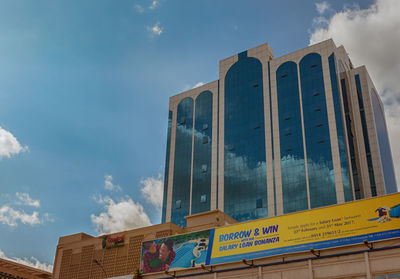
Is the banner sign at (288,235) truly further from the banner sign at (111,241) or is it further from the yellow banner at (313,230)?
the banner sign at (111,241)

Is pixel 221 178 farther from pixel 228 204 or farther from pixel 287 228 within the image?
pixel 287 228

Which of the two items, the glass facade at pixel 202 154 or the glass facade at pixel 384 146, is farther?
the glass facade at pixel 202 154

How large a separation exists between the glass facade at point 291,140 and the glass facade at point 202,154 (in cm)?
1708

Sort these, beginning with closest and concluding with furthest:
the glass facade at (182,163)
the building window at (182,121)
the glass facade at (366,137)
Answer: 1. the glass facade at (366,137)
2. the glass facade at (182,163)
3. the building window at (182,121)

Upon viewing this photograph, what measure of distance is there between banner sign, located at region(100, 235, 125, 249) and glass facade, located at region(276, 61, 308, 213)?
96.6 feet

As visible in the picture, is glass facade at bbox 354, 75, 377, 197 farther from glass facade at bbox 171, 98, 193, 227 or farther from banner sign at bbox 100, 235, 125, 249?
banner sign at bbox 100, 235, 125, 249

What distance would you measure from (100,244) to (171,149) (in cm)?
3834

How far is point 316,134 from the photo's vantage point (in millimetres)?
81438

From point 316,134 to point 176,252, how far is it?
4612cm

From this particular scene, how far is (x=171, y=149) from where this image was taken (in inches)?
4060

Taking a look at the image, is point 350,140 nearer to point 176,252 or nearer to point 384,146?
point 384,146

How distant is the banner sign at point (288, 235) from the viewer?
109 ft

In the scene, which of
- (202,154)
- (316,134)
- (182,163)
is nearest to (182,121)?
(182,163)

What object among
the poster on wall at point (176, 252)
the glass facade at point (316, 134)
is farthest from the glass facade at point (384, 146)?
the poster on wall at point (176, 252)
